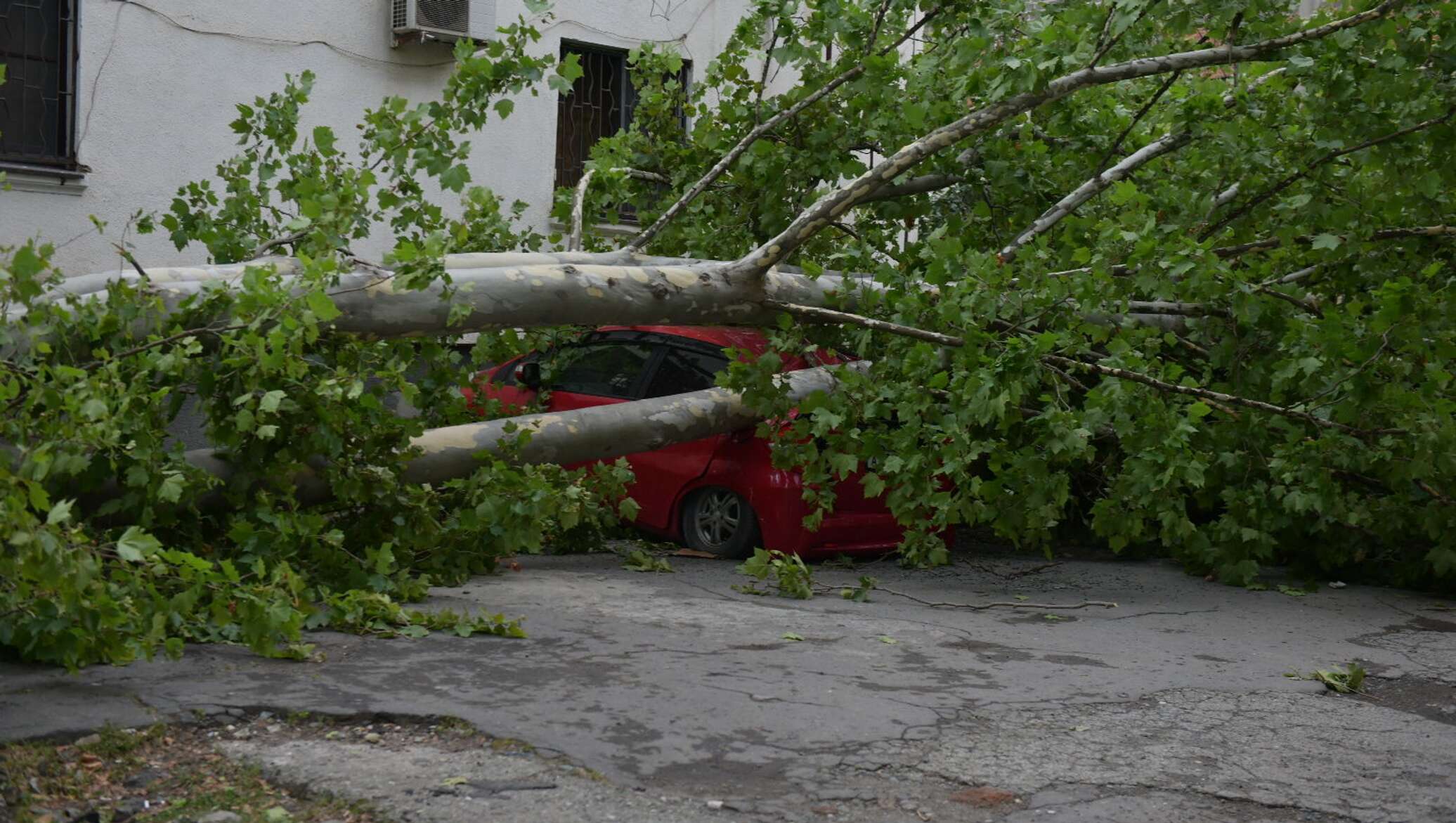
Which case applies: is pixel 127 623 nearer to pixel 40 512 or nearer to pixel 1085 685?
pixel 40 512

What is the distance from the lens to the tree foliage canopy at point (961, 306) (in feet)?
20.1

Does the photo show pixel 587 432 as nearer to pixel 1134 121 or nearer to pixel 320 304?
pixel 320 304

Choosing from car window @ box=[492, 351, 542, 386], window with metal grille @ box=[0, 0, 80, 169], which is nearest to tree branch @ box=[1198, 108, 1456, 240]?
car window @ box=[492, 351, 542, 386]

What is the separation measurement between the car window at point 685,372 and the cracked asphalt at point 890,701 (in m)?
1.84

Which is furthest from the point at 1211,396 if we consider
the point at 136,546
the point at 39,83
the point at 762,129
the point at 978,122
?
the point at 39,83

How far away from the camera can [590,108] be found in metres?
14.7

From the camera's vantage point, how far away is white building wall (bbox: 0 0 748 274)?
11.6 meters

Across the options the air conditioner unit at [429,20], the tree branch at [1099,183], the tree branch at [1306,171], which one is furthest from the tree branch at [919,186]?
the air conditioner unit at [429,20]

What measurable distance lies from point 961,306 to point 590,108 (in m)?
8.20

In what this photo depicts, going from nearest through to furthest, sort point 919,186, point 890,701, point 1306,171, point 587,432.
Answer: point 890,701
point 1306,171
point 587,432
point 919,186

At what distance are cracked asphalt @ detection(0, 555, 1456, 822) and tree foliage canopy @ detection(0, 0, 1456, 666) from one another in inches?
19.8

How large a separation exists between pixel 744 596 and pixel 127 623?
350 cm

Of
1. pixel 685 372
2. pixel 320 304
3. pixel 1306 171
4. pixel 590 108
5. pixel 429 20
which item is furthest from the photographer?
pixel 590 108

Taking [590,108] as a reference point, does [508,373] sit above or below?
below
